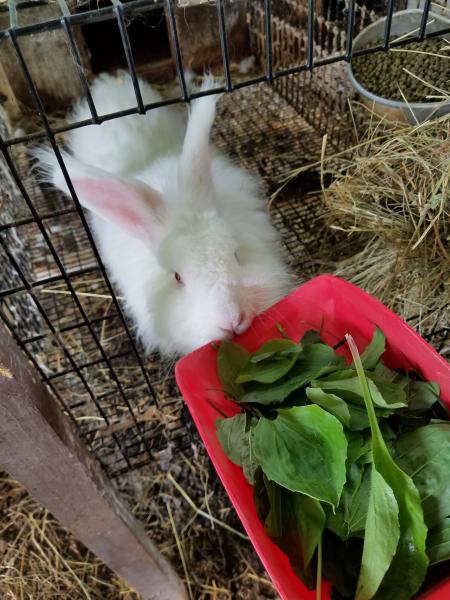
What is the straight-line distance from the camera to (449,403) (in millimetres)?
1089

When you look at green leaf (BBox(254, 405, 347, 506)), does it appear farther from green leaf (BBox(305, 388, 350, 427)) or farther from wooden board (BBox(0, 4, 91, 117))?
wooden board (BBox(0, 4, 91, 117))

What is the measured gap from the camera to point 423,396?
3.50 feet

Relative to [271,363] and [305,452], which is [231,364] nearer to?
[271,363]

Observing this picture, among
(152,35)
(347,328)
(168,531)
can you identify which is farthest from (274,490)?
(152,35)

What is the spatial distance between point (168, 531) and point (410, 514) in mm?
1036

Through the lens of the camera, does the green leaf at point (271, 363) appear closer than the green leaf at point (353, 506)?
No

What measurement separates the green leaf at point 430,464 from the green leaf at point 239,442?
1.00 feet

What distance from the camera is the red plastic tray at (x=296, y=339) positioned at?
3.11 feet

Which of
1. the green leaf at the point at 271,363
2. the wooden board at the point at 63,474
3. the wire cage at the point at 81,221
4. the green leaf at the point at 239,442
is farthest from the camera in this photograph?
the wire cage at the point at 81,221

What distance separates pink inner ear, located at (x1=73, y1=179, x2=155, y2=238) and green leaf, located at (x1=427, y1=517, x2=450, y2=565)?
44.1 inches

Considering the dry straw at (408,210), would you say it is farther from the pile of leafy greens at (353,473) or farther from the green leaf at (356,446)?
the green leaf at (356,446)

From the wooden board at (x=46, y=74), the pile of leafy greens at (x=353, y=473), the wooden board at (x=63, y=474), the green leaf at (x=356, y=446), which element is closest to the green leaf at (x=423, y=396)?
the pile of leafy greens at (x=353, y=473)

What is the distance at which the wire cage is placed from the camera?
175 centimetres

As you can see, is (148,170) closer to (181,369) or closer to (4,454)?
(181,369)
